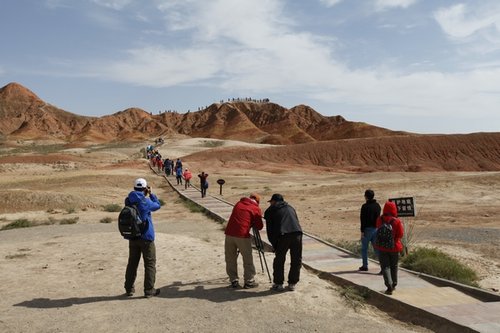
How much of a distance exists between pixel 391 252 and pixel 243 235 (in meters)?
2.27

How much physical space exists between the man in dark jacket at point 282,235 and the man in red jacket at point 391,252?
4.20 feet

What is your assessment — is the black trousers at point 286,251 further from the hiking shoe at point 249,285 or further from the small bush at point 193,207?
the small bush at point 193,207

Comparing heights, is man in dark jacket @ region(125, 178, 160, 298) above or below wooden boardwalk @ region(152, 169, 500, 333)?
above

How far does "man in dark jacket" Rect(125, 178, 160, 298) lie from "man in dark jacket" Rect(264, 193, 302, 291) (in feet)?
5.74

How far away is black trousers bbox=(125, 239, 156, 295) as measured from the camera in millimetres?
7316

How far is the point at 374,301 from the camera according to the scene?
290 inches

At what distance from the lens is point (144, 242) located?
7.29m

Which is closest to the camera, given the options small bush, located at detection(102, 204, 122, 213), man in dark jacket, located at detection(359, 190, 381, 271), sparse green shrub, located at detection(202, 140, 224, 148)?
man in dark jacket, located at detection(359, 190, 381, 271)

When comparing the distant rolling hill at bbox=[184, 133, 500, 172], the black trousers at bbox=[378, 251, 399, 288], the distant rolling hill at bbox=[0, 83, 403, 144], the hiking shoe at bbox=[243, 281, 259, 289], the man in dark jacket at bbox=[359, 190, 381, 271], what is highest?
the distant rolling hill at bbox=[0, 83, 403, 144]

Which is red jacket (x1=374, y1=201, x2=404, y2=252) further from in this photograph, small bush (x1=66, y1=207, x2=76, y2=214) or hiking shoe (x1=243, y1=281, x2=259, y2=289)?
small bush (x1=66, y1=207, x2=76, y2=214)

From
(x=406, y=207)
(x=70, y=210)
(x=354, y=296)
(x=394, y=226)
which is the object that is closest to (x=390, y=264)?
(x=394, y=226)

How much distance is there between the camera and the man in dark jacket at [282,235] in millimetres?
7430

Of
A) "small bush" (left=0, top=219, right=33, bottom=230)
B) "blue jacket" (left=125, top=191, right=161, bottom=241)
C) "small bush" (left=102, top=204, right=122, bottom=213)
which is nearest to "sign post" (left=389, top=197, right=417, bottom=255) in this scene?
"blue jacket" (left=125, top=191, right=161, bottom=241)

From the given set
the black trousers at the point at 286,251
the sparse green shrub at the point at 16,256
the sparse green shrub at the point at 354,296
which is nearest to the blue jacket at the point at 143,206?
the black trousers at the point at 286,251
